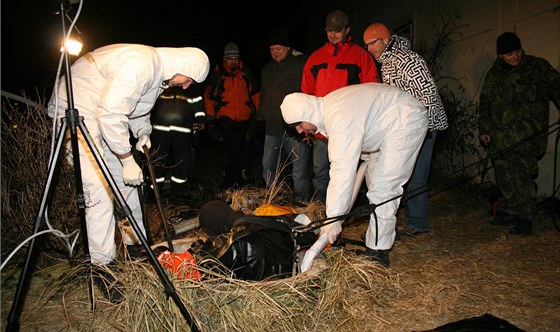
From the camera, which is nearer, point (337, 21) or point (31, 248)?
point (31, 248)

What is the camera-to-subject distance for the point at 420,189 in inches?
170

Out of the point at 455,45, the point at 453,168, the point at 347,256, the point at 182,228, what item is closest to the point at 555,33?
the point at 455,45

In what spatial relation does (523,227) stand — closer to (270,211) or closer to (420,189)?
(420,189)

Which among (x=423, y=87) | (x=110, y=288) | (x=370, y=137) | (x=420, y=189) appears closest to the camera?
(x=110, y=288)

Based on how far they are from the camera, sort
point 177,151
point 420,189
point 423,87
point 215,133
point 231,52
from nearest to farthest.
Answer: point 423,87
point 420,189
point 177,151
point 231,52
point 215,133

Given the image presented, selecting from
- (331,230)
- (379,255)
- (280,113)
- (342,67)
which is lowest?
(379,255)

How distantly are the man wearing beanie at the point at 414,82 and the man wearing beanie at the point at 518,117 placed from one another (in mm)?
702

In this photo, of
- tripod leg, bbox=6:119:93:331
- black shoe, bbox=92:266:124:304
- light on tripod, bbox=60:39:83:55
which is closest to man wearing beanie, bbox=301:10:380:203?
black shoe, bbox=92:266:124:304

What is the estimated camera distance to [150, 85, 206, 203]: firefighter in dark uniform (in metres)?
6.06

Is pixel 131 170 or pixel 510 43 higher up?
pixel 131 170

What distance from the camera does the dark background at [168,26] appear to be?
40.7 feet

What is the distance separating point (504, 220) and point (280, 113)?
116 inches

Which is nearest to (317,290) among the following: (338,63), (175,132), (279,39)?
(338,63)

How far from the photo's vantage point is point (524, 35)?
5.30 metres
